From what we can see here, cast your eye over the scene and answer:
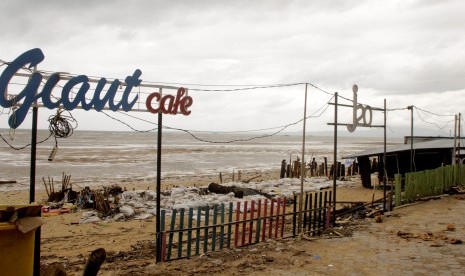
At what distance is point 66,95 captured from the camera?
6.68 m

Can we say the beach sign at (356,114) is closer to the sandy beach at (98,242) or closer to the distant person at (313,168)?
the sandy beach at (98,242)

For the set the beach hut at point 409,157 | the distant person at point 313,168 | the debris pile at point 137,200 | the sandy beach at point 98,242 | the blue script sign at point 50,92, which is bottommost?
the sandy beach at point 98,242

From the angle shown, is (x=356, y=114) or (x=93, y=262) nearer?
(x=93, y=262)

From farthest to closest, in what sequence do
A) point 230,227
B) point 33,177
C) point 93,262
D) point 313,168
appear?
point 313,168 → point 230,227 → point 33,177 → point 93,262

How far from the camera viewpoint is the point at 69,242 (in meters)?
11.6

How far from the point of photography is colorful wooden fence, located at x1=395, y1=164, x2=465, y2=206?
14.4 meters

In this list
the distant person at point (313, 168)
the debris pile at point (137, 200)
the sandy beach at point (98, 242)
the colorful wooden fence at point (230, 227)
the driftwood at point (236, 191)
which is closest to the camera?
the colorful wooden fence at point (230, 227)

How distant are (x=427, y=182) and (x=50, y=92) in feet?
47.5

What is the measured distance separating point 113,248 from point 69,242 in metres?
1.70

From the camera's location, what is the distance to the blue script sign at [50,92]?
19.1 ft

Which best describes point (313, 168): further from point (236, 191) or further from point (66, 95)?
point (66, 95)

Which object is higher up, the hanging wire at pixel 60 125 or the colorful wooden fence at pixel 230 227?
the hanging wire at pixel 60 125

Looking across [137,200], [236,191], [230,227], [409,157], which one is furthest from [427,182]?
[137,200]

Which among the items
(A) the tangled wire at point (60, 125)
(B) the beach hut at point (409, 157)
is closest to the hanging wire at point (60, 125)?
(A) the tangled wire at point (60, 125)
